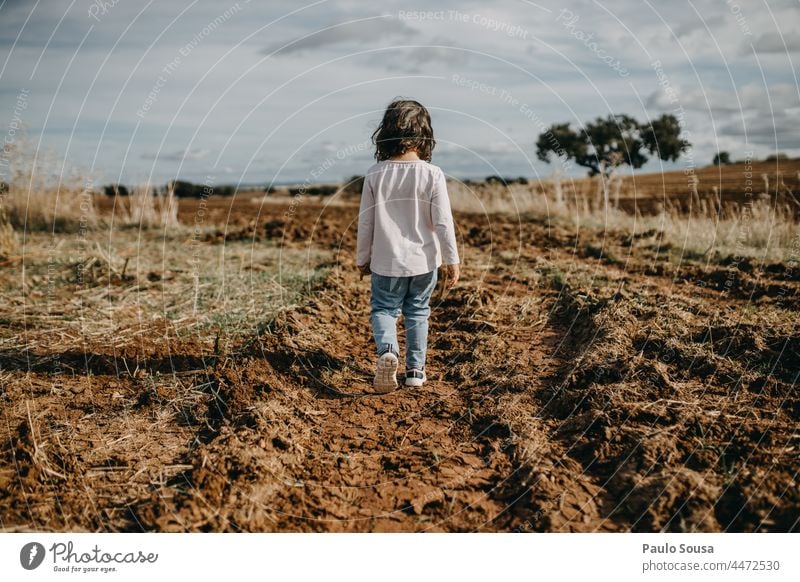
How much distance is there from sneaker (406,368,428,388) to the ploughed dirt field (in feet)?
0.21

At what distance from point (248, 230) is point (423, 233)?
21.7 ft

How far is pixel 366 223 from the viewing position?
4.08 m

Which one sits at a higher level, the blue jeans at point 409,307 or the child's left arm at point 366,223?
the child's left arm at point 366,223

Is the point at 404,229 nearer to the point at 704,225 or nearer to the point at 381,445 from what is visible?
the point at 381,445

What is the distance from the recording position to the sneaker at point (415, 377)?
413 centimetres

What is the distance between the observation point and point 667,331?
14.6 feet

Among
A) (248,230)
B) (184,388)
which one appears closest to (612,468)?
(184,388)

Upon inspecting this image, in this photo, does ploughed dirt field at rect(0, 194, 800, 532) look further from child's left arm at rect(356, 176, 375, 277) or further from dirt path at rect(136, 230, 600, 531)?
child's left arm at rect(356, 176, 375, 277)

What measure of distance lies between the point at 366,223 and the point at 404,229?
25 cm

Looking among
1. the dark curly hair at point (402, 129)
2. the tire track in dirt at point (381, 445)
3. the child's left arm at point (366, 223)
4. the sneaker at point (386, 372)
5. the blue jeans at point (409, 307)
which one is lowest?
the tire track in dirt at point (381, 445)
